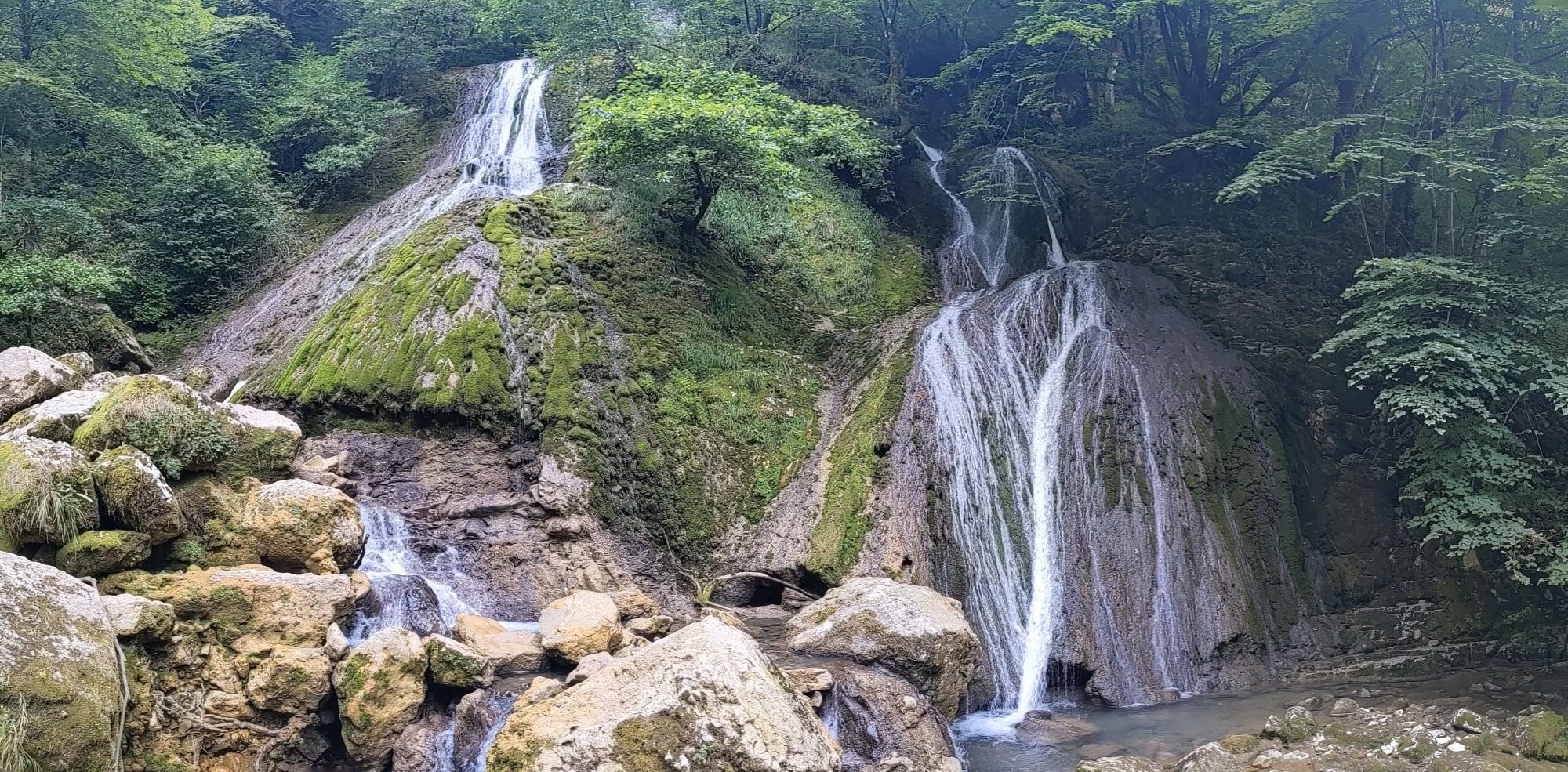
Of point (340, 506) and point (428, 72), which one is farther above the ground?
point (428, 72)

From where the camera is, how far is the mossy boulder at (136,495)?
23.3 feet

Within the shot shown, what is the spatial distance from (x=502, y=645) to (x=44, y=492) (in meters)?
3.68

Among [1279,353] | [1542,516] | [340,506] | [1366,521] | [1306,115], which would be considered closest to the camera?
[340,506]

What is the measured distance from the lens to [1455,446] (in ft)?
36.9

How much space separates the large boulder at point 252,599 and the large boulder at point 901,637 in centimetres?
421

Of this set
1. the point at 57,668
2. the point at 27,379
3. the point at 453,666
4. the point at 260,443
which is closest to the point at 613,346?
the point at 260,443

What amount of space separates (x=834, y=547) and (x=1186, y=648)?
14.6 ft

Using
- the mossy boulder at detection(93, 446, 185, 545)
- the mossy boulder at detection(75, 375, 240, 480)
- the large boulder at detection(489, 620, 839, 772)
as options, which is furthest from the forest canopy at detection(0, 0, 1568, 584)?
the large boulder at detection(489, 620, 839, 772)

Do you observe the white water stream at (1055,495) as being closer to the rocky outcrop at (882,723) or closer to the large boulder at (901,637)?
the large boulder at (901,637)

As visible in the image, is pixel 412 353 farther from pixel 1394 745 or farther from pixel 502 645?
pixel 1394 745

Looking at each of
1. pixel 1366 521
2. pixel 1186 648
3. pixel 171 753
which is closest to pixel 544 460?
pixel 171 753

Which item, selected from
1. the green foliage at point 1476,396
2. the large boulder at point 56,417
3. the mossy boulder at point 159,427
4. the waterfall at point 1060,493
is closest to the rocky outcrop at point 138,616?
the mossy boulder at point 159,427

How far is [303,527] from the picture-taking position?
8031mm

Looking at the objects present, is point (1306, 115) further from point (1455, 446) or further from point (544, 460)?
point (544, 460)
